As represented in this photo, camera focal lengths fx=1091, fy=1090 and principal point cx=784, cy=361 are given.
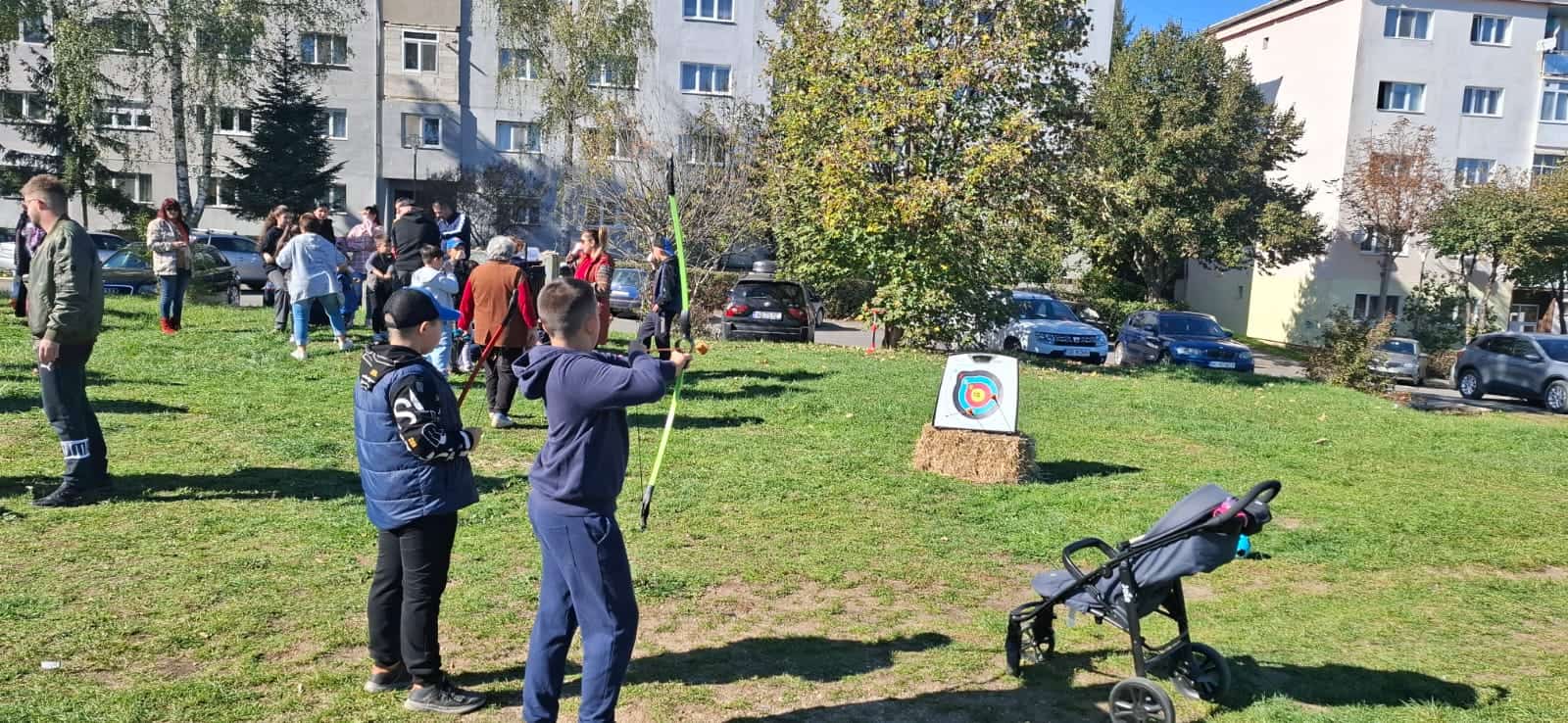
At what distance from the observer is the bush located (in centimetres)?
2025

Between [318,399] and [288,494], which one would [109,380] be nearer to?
[318,399]

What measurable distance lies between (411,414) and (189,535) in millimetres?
3303

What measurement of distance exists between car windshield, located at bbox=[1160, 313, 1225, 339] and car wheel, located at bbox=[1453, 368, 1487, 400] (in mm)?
6034

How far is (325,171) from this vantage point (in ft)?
140

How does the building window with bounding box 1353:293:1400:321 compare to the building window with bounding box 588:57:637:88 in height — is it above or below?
below

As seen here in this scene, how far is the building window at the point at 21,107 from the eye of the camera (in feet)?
136

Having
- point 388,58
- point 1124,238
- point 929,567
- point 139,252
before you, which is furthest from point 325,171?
point 929,567

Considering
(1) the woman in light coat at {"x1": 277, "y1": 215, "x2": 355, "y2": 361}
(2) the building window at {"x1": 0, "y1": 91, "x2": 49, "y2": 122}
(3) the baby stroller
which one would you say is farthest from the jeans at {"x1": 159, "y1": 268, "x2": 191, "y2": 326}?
(2) the building window at {"x1": 0, "y1": 91, "x2": 49, "y2": 122}

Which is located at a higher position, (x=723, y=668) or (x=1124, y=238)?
(x=1124, y=238)

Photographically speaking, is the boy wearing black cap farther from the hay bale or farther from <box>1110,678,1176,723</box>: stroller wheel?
the hay bale

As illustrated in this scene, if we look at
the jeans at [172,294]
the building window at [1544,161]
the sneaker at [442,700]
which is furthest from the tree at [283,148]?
the building window at [1544,161]

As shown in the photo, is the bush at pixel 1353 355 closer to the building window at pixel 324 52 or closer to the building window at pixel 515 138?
the building window at pixel 515 138

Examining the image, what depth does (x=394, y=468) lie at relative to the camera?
445 cm

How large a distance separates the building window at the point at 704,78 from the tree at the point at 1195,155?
14846 millimetres
